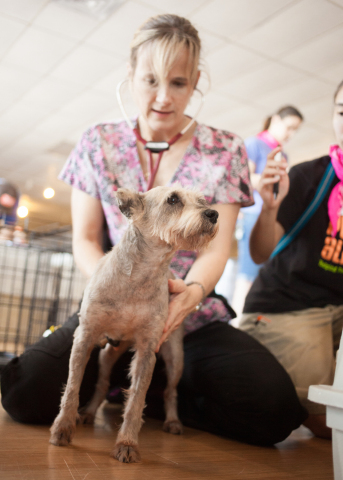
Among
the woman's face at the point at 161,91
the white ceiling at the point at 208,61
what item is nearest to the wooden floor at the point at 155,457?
the woman's face at the point at 161,91

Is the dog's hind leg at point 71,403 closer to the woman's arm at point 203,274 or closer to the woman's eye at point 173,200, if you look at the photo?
the woman's arm at point 203,274

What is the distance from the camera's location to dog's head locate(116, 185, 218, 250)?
3.99 feet

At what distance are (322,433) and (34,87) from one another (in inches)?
193

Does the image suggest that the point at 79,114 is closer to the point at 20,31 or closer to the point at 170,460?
the point at 20,31

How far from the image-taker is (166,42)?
5.01 ft

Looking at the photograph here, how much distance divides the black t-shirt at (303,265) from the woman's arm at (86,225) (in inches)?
31.6

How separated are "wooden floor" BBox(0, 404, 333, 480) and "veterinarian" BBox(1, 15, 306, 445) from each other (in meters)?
0.09

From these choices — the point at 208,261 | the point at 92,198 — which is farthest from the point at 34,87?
the point at 208,261

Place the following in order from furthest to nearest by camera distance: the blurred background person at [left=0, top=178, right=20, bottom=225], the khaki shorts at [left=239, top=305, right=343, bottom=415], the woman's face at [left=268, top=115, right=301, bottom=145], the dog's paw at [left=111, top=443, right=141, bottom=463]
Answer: the blurred background person at [left=0, top=178, right=20, bottom=225] < the woman's face at [left=268, top=115, right=301, bottom=145] < the khaki shorts at [left=239, top=305, right=343, bottom=415] < the dog's paw at [left=111, top=443, right=141, bottom=463]

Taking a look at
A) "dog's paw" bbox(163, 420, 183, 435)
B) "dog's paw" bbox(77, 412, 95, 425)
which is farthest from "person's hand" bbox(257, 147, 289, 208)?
"dog's paw" bbox(77, 412, 95, 425)

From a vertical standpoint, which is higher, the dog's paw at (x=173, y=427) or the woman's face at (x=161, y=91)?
the woman's face at (x=161, y=91)

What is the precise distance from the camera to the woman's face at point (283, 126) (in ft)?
11.9

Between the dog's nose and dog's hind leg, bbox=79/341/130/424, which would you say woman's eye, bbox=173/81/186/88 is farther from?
dog's hind leg, bbox=79/341/130/424

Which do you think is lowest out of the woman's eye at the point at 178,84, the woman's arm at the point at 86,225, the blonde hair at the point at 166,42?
the woman's arm at the point at 86,225
